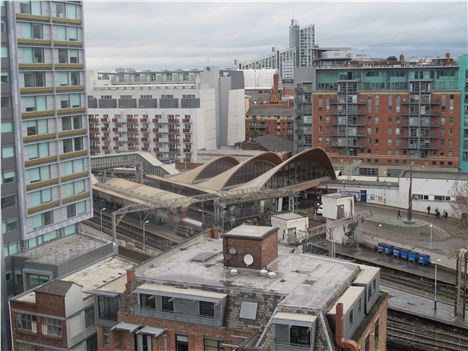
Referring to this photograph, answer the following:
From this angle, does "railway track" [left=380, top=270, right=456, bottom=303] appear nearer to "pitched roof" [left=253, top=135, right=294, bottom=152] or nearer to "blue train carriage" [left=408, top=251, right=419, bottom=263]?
"blue train carriage" [left=408, top=251, right=419, bottom=263]

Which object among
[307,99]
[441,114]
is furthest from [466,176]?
[307,99]

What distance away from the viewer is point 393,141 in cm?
7756

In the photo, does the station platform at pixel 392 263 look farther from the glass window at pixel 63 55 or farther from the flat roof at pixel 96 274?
the glass window at pixel 63 55

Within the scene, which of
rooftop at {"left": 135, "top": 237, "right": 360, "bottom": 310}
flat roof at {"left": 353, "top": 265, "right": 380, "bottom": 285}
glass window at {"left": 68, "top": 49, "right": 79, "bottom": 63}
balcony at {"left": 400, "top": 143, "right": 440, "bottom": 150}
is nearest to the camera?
rooftop at {"left": 135, "top": 237, "right": 360, "bottom": 310}

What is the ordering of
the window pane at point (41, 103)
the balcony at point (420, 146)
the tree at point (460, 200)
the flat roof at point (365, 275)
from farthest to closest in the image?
the balcony at point (420, 146) → the tree at point (460, 200) → the window pane at point (41, 103) → the flat roof at point (365, 275)

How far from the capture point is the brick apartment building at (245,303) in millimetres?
18750

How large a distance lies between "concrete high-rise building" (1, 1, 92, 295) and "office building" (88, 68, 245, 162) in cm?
5570

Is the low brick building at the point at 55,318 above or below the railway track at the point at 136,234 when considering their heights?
above

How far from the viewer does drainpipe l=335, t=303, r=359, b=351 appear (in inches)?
712

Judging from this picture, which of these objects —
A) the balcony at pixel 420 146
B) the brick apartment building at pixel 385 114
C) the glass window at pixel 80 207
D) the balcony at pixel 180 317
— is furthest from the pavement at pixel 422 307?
the balcony at pixel 420 146

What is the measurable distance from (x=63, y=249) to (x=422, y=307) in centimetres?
2054

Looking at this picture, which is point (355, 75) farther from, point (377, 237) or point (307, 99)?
point (377, 237)

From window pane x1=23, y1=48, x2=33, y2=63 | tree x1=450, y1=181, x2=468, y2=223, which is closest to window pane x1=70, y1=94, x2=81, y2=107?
window pane x1=23, y1=48, x2=33, y2=63

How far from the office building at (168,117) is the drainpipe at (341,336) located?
245 feet
